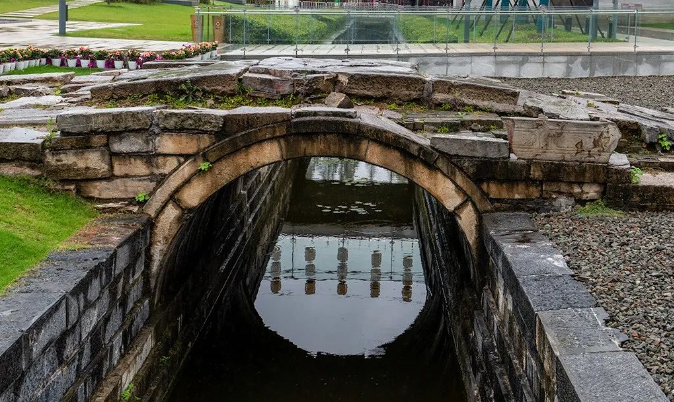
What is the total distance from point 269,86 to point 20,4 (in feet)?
137

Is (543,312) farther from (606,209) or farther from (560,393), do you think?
(606,209)

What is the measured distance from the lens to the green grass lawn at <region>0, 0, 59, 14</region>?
148ft

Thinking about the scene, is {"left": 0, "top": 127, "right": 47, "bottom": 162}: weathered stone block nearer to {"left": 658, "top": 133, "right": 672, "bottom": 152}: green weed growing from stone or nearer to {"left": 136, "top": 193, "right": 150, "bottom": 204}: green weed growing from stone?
{"left": 136, "top": 193, "right": 150, "bottom": 204}: green weed growing from stone

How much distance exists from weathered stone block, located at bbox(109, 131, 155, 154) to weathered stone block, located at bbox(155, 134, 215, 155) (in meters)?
0.09

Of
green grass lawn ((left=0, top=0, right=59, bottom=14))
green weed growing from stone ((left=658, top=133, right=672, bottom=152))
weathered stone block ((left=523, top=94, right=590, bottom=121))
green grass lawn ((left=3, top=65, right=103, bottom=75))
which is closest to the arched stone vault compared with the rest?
weathered stone block ((left=523, top=94, right=590, bottom=121))

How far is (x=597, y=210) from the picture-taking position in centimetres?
939

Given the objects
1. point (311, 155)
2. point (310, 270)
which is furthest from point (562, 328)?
point (310, 270)

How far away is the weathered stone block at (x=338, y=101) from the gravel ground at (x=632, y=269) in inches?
104

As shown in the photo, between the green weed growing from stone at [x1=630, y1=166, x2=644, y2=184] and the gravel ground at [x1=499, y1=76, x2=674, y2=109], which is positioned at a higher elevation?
the gravel ground at [x1=499, y1=76, x2=674, y2=109]

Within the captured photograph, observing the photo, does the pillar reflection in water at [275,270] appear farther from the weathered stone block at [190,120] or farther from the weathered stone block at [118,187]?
the weathered stone block at [190,120]

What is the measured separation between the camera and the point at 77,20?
128ft

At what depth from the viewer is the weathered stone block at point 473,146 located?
374 inches

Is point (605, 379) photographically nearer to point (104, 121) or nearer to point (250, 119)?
point (250, 119)

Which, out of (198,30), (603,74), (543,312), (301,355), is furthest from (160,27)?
(543,312)
